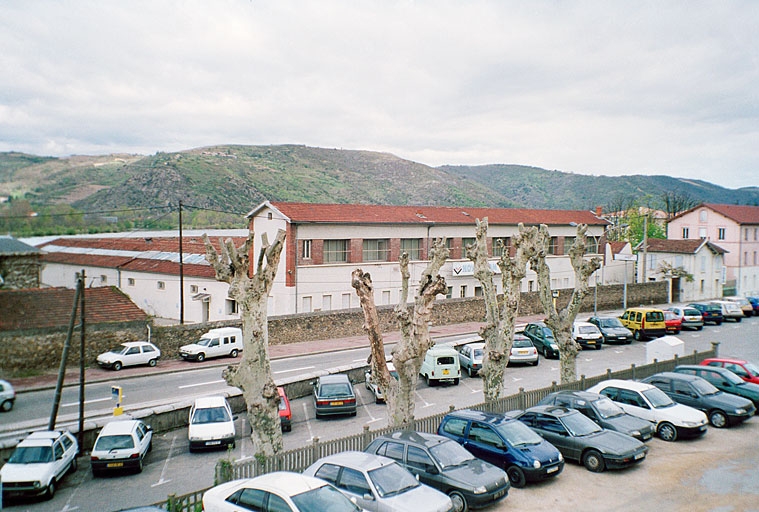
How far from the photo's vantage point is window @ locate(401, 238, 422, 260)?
45.1m

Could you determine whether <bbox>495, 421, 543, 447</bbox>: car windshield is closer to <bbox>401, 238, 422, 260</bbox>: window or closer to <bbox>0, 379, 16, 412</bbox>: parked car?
<bbox>0, 379, 16, 412</bbox>: parked car

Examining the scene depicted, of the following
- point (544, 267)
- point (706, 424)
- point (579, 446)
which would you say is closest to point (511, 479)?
point (579, 446)

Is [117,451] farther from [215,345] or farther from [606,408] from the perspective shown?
[215,345]

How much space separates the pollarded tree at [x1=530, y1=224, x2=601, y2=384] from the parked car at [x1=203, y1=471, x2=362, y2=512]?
15497 mm

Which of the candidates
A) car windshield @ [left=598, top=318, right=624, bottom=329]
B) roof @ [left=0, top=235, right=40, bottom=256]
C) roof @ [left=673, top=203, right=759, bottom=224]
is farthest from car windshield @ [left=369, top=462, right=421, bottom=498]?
roof @ [left=673, top=203, right=759, bottom=224]

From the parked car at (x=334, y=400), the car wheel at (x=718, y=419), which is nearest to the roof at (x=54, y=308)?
the parked car at (x=334, y=400)

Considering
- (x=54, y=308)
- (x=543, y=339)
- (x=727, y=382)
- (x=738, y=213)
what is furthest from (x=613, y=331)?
(x=738, y=213)

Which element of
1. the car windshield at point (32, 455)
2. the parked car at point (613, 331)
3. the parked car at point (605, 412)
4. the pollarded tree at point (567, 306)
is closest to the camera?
the car windshield at point (32, 455)

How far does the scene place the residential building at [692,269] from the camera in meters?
54.5

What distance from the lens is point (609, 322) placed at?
117 feet

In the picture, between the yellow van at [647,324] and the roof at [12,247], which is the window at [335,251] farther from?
the roof at [12,247]

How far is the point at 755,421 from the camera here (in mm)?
18875

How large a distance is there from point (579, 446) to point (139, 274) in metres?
40.3

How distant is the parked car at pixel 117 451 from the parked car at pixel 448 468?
731cm
